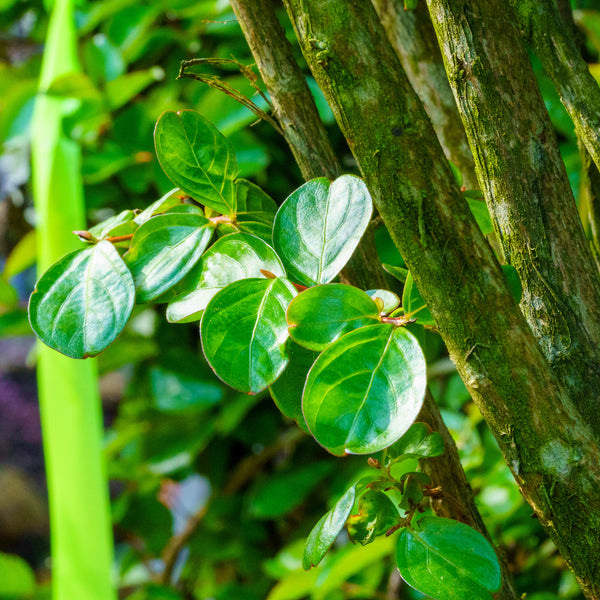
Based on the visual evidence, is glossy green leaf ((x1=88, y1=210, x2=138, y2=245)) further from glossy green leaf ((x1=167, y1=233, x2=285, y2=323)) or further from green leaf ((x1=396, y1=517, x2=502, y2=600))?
green leaf ((x1=396, y1=517, x2=502, y2=600))

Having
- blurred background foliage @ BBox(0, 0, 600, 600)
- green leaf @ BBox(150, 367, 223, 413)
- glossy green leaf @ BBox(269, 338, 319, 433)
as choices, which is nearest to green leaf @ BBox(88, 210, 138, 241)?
glossy green leaf @ BBox(269, 338, 319, 433)

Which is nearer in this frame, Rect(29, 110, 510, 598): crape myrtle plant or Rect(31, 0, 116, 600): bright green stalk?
Rect(29, 110, 510, 598): crape myrtle plant

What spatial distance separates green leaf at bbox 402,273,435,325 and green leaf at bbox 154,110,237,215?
9cm

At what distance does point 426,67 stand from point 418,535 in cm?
28

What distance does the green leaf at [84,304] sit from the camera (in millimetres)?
252

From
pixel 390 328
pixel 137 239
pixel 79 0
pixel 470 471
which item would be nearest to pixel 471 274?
pixel 390 328

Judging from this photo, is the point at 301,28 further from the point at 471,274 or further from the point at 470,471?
the point at 470,471

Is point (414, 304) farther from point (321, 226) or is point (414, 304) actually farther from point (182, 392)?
point (182, 392)

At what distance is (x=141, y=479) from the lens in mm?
866

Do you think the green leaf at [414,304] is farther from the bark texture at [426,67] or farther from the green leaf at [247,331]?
the bark texture at [426,67]

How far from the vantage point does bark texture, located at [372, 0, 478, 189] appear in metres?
0.39

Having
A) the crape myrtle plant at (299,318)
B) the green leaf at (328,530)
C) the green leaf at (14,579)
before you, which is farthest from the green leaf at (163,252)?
the green leaf at (14,579)

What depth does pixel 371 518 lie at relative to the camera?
262 millimetres

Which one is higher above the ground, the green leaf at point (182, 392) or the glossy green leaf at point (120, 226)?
the glossy green leaf at point (120, 226)
